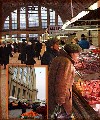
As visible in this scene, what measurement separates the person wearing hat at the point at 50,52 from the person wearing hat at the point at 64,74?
0.19ft

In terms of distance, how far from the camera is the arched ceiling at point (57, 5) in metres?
5.18

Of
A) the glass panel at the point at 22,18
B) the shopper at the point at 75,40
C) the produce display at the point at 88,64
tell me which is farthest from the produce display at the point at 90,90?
the glass panel at the point at 22,18

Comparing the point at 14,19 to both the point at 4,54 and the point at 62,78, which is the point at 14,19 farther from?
the point at 62,78

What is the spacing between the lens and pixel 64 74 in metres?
5.26

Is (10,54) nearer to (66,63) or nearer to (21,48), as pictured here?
(21,48)

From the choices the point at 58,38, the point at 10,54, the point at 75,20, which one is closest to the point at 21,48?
the point at 10,54

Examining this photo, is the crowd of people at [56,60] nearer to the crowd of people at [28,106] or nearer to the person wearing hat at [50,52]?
the person wearing hat at [50,52]

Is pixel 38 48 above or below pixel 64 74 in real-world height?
above

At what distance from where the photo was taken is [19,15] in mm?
5230

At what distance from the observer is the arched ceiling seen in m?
5.18

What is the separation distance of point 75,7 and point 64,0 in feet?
0.62

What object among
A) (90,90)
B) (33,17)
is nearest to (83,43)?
(90,90)

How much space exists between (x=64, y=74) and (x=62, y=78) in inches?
2.5

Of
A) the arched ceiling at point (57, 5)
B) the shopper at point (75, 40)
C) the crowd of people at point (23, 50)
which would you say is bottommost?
the crowd of people at point (23, 50)
